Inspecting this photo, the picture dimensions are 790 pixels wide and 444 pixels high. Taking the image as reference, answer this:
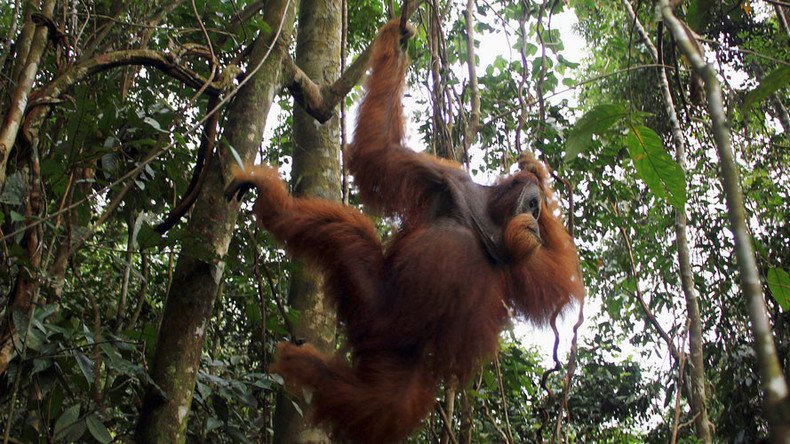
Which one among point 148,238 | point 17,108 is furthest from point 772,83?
point 17,108

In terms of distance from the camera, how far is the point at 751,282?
2.42 ft

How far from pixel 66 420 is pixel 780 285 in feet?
6.99

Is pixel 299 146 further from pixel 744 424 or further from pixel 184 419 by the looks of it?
pixel 744 424

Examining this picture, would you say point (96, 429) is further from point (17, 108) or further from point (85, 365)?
point (17, 108)

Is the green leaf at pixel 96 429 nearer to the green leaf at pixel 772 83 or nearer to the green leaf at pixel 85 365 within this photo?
the green leaf at pixel 85 365

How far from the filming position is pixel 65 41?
217cm

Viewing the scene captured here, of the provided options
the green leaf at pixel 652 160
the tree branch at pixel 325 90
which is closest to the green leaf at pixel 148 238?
the tree branch at pixel 325 90

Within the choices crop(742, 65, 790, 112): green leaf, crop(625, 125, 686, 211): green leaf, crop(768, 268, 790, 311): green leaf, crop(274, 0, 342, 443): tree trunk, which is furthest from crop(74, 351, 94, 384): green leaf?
crop(768, 268, 790, 311): green leaf

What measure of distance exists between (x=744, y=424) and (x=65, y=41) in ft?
16.9

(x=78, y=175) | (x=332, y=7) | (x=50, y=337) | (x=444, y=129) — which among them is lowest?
(x=50, y=337)

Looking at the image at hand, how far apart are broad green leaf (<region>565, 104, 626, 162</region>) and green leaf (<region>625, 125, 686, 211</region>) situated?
0.22 feet

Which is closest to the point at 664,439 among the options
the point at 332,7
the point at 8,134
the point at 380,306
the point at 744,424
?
the point at 744,424

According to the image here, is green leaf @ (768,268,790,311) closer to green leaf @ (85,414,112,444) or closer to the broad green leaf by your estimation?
the broad green leaf

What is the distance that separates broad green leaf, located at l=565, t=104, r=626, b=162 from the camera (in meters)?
1.89
